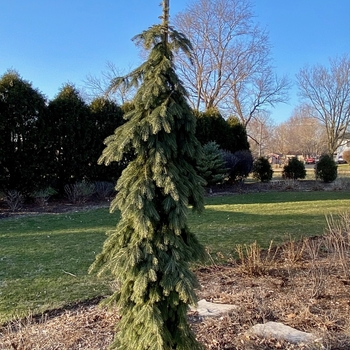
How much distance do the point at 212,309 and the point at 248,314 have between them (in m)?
0.29

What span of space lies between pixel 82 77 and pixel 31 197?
18.7m

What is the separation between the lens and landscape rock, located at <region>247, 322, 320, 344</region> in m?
2.12

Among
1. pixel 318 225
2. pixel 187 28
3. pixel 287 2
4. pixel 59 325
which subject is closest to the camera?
pixel 59 325

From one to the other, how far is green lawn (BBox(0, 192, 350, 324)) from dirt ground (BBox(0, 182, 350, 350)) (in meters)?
0.35

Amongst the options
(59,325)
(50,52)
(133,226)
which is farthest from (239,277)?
(50,52)

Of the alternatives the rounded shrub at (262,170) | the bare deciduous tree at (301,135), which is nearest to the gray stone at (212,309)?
the rounded shrub at (262,170)

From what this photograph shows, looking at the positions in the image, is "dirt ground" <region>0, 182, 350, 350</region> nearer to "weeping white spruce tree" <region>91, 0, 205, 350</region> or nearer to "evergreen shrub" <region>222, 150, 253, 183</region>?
"weeping white spruce tree" <region>91, 0, 205, 350</region>

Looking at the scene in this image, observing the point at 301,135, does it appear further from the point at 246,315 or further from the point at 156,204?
the point at 156,204

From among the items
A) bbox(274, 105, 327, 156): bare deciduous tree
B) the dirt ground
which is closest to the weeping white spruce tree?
the dirt ground

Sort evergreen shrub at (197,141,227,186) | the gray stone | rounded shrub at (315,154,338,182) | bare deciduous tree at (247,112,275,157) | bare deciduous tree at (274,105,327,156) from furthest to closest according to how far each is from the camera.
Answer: bare deciduous tree at (274,105,327,156) < bare deciduous tree at (247,112,275,157) < rounded shrub at (315,154,338,182) < evergreen shrub at (197,141,227,186) < the gray stone

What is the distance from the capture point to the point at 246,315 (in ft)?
8.14

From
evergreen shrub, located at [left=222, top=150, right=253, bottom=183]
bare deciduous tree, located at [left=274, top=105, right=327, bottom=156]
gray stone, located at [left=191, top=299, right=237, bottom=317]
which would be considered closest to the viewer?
gray stone, located at [left=191, top=299, right=237, bottom=317]

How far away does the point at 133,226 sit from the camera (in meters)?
1.55

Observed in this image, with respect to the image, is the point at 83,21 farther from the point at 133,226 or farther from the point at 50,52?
the point at 133,226
